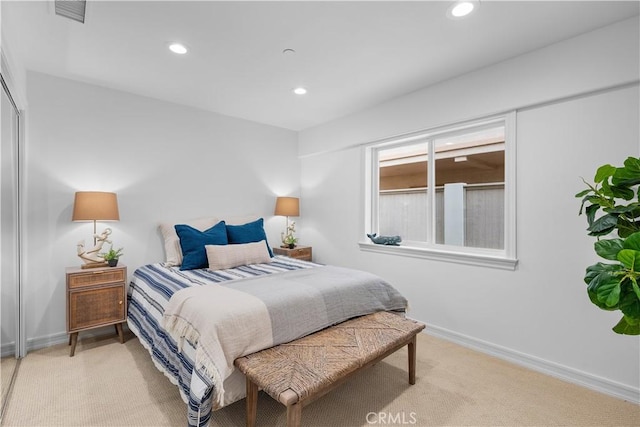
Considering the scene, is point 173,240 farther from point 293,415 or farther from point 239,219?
point 293,415

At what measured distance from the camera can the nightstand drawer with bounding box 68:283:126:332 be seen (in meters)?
2.63

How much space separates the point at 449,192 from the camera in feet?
10.5

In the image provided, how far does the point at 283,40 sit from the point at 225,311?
Result: 6.32ft

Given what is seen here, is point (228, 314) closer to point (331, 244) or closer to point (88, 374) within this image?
point (88, 374)

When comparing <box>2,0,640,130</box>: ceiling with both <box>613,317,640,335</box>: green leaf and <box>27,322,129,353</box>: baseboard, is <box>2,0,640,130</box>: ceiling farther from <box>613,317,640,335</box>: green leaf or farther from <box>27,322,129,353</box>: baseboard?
<box>27,322,129,353</box>: baseboard

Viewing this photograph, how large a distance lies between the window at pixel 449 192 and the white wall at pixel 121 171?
5.57ft

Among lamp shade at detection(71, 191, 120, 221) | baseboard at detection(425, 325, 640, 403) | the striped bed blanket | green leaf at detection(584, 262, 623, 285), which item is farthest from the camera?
lamp shade at detection(71, 191, 120, 221)

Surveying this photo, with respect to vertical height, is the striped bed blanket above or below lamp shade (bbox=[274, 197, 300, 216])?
below

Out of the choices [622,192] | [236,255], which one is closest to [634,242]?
[622,192]

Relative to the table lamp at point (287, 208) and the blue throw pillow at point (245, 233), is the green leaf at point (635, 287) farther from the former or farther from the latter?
the table lamp at point (287, 208)

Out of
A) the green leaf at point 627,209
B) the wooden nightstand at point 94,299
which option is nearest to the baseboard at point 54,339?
the wooden nightstand at point 94,299

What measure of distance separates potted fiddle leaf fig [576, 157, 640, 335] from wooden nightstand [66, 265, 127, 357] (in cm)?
336

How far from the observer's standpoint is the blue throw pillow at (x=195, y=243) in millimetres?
3045

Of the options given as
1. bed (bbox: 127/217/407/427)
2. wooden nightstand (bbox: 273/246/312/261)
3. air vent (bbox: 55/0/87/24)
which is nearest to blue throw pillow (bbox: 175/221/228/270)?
bed (bbox: 127/217/407/427)
